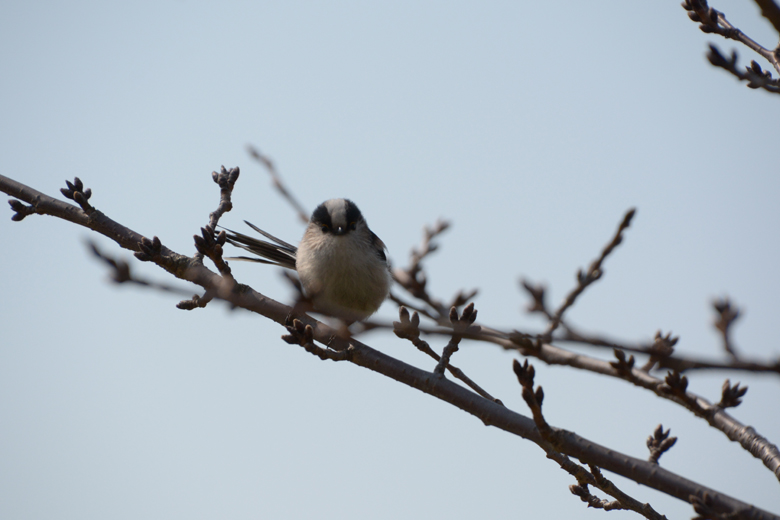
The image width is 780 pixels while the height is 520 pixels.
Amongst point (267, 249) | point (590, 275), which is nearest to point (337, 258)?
point (267, 249)

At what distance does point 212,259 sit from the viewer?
3242 millimetres

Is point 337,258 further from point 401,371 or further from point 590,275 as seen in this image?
point 590,275

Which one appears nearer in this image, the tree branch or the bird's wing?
the tree branch

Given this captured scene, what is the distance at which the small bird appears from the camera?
4.59 metres

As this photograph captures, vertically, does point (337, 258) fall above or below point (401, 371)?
above

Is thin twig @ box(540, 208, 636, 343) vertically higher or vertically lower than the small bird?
lower

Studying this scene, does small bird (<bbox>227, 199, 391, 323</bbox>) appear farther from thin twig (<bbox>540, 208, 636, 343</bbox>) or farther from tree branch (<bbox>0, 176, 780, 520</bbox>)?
thin twig (<bbox>540, 208, 636, 343</bbox>)

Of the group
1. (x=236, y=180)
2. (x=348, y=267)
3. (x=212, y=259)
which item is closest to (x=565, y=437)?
(x=212, y=259)

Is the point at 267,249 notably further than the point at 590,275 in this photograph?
Yes

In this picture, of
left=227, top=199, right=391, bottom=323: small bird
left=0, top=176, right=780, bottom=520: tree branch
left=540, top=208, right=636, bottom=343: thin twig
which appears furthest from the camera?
left=227, top=199, right=391, bottom=323: small bird

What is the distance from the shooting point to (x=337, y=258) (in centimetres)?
460

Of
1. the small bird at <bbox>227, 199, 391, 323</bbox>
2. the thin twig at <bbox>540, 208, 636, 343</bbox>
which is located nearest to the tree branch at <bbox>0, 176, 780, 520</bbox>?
the thin twig at <bbox>540, 208, 636, 343</bbox>

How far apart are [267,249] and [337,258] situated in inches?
28.1

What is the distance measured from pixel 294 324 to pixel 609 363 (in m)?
1.60
